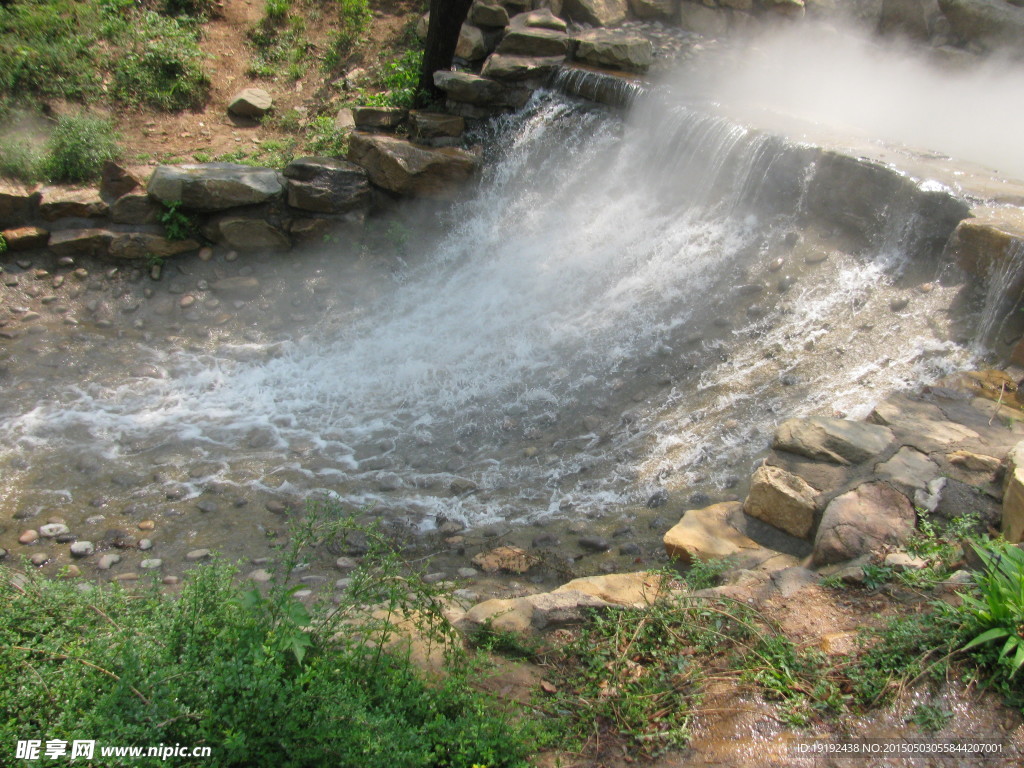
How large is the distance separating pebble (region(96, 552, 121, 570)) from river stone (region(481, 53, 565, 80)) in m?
6.48

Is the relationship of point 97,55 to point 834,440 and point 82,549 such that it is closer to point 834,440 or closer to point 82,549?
point 82,549

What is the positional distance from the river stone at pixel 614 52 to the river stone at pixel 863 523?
6.62 meters

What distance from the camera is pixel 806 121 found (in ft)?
25.7

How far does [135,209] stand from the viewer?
685 cm

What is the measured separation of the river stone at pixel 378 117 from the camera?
802 cm

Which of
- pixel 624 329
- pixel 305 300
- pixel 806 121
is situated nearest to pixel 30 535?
pixel 305 300

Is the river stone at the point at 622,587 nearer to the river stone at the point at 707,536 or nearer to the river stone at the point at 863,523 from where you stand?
the river stone at the point at 707,536

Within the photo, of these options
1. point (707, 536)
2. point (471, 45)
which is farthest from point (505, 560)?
point (471, 45)

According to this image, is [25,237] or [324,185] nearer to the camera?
[25,237]

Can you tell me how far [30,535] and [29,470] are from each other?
73 centimetres

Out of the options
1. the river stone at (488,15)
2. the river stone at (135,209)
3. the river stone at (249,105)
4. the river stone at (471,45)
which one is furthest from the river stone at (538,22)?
the river stone at (135,209)

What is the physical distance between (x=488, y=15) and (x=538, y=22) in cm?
65

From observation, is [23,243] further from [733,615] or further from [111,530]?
[733,615]

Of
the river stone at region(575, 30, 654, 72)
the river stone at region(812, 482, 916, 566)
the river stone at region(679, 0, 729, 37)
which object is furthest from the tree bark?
the river stone at region(812, 482, 916, 566)
